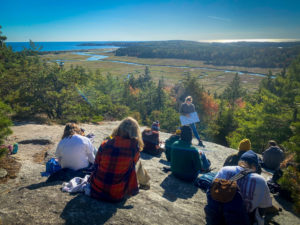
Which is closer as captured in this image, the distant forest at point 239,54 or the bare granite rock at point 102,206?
the bare granite rock at point 102,206

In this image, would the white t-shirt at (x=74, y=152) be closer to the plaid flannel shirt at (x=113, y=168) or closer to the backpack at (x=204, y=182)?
the plaid flannel shirt at (x=113, y=168)

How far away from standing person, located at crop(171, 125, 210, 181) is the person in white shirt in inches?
86.9

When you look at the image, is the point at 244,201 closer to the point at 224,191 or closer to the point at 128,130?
the point at 224,191

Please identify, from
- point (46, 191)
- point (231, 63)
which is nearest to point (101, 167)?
point (46, 191)

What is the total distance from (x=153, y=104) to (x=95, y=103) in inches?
847

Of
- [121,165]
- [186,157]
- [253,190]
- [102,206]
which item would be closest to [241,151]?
[186,157]

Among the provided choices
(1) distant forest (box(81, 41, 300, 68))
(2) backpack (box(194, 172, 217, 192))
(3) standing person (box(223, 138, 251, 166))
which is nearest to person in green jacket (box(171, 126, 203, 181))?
(2) backpack (box(194, 172, 217, 192))

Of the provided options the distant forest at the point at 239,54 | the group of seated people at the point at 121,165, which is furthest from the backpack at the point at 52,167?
the distant forest at the point at 239,54

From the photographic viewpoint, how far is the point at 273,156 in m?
7.15

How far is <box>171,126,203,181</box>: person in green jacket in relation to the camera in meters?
5.27

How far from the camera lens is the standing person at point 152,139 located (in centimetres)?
797

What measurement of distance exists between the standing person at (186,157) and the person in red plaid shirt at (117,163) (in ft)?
5.72

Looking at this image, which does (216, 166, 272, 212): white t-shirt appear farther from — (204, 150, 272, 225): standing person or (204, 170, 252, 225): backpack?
(204, 170, 252, 225): backpack

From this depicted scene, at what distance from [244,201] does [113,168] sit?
2.34 metres
